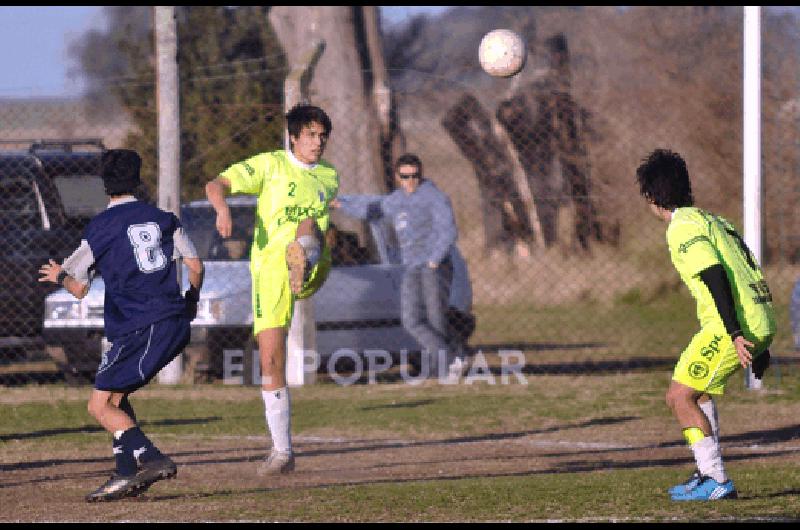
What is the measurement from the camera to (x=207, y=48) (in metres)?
32.1

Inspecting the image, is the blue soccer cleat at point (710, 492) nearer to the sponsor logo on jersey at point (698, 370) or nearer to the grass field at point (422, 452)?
Result: the grass field at point (422, 452)

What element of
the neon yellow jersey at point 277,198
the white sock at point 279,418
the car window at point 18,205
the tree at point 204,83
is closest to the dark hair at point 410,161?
the tree at point 204,83

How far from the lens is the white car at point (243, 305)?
1241 cm

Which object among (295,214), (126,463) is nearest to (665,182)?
(295,214)

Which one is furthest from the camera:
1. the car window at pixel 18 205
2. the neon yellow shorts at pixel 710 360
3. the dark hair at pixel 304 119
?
the car window at pixel 18 205

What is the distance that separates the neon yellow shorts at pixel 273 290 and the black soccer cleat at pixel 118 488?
1.27 meters

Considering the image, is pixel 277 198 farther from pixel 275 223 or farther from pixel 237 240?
pixel 237 240

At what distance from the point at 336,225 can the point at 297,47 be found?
8323mm

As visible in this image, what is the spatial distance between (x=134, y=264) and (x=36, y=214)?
656 cm

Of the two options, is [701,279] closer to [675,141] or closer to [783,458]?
[783,458]

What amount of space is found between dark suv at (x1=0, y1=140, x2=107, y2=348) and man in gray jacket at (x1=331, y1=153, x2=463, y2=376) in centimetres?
243

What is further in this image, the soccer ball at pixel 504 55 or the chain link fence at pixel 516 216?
the chain link fence at pixel 516 216

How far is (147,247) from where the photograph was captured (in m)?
7.16

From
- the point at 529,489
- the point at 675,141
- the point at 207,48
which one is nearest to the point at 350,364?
the point at 529,489
